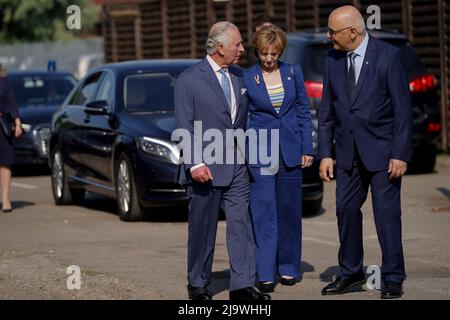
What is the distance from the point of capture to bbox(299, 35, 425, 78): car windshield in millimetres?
18266

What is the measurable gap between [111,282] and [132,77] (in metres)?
5.61

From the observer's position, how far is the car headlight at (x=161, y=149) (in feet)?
46.8

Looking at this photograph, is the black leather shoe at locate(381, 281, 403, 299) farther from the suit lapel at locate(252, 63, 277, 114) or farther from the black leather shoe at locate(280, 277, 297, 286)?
the suit lapel at locate(252, 63, 277, 114)

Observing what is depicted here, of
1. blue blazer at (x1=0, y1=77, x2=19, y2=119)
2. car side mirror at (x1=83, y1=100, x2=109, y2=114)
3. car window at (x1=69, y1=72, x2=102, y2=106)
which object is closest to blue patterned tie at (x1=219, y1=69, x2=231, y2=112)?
car side mirror at (x1=83, y1=100, x2=109, y2=114)

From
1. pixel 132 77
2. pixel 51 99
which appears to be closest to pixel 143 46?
pixel 51 99

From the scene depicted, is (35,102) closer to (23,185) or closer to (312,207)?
(23,185)

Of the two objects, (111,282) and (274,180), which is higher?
(274,180)

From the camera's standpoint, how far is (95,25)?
54719 millimetres

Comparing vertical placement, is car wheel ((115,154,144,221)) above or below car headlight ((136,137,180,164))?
below

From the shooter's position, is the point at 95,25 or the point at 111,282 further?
the point at 95,25

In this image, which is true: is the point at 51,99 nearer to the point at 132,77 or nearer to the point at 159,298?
the point at 132,77

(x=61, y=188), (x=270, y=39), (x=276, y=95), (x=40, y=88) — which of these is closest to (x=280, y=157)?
(x=276, y=95)

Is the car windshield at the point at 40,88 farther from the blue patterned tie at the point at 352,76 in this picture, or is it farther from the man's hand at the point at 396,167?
the man's hand at the point at 396,167

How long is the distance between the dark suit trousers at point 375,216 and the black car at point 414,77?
8.30 meters
